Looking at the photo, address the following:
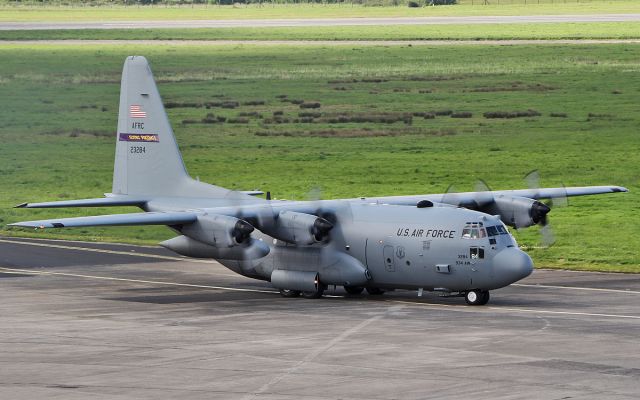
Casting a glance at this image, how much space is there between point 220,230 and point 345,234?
15.0ft

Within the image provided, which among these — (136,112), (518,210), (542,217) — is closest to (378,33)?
(136,112)

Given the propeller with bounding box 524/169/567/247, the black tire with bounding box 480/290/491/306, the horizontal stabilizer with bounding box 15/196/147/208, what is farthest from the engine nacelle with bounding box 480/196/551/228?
the horizontal stabilizer with bounding box 15/196/147/208

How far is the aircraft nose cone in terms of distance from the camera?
138 ft

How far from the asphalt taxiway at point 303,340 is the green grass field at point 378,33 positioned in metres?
121

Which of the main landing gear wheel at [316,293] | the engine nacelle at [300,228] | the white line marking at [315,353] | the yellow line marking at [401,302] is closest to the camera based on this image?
the white line marking at [315,353]

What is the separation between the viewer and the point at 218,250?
44.5 meters

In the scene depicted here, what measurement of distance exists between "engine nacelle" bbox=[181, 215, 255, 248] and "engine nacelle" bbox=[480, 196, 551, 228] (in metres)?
10.3

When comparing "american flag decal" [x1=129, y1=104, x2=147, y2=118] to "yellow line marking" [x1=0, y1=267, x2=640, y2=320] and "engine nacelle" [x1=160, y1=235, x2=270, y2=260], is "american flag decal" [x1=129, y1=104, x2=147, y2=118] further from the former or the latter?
"engine nacelle" [x1=160, y1=235, x2=270, y2=260]

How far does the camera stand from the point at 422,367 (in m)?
32.2

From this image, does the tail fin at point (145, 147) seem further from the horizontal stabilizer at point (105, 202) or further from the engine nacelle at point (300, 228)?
the engine nacelle at point (300, 228)

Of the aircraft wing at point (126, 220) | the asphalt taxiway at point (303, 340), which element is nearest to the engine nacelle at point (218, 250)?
the aircraft wing at point (126, 220)

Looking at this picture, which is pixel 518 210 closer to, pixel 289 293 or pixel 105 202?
pixel 289 293

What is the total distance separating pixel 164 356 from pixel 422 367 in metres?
6.82

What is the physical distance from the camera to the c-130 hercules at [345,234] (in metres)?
42.9
